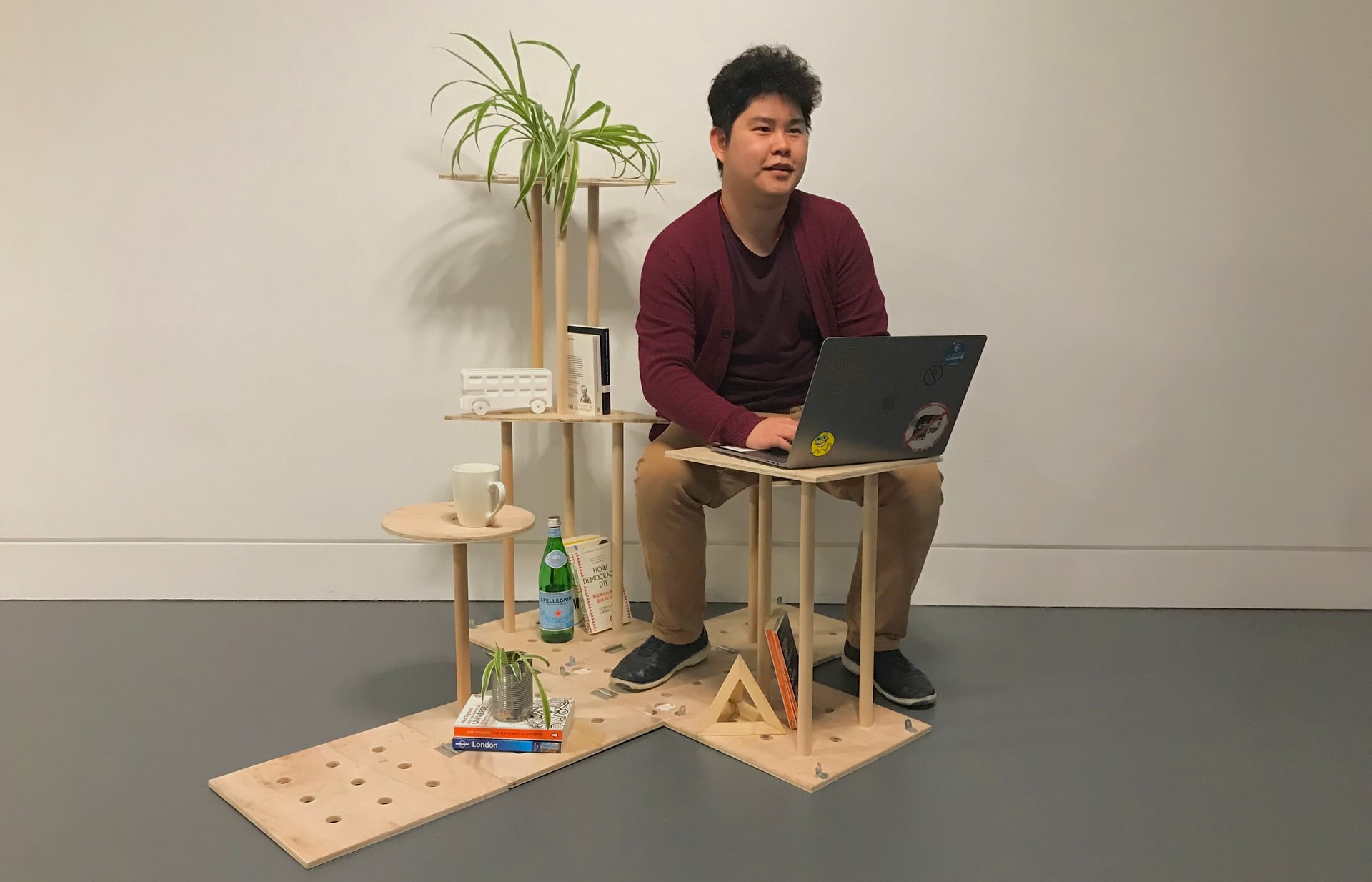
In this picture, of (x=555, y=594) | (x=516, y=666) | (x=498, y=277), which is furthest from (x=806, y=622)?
(x=498, y=277)

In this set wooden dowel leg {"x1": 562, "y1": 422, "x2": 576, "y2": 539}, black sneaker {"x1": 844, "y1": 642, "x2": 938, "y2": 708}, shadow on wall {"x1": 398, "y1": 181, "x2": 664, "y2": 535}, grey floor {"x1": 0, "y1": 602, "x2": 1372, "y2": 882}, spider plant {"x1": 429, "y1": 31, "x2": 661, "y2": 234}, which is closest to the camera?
grey floor {"x1": 0, "y1": 602, "x2": 1372, "y2": 882}

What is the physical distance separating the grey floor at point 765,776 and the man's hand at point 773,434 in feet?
1.76

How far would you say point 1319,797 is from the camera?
1.59m

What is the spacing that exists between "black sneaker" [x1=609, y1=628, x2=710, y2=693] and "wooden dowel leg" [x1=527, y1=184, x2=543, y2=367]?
729 mm

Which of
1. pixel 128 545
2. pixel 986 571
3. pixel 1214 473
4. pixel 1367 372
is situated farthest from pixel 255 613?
pixel 1367 372

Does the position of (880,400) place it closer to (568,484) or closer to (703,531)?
(703,531)

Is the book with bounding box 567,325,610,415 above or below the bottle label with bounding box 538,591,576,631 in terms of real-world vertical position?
above

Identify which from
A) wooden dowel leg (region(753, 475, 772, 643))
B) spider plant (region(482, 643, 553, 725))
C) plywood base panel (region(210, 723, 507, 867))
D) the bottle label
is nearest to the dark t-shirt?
wooden dowel leg (region(753, 475, 772, 643))

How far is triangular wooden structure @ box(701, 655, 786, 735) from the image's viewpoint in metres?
1.78

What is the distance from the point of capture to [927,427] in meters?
1.69

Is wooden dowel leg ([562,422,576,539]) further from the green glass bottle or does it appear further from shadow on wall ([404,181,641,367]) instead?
shadow on wall ([404,181,641,367])

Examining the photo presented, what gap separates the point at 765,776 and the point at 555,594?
749mm

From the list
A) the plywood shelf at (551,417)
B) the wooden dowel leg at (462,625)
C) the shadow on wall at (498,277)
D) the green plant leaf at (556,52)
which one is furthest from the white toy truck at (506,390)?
the green plant leaf at (556,52)

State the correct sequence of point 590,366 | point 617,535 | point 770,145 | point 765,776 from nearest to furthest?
point 765,776 → point 770,145 → point 590,366 → point 617,535
